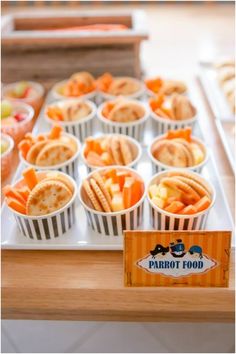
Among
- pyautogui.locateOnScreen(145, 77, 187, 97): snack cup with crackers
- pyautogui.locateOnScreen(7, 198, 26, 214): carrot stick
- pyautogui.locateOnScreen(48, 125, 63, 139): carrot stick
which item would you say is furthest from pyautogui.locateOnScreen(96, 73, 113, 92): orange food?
pyautogui.locateOnScreen(7, 198, 26, 214): carrot stick

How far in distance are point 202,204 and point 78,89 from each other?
73 cm

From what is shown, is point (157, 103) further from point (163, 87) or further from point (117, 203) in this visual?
point (117, 203)

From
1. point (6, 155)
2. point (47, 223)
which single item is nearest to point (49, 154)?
point (6, 155)

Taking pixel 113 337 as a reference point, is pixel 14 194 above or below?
above

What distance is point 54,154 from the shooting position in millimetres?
1089

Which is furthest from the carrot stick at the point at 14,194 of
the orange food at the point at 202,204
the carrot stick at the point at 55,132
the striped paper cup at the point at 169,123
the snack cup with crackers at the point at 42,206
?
the striped paper cup at the point at 169,123

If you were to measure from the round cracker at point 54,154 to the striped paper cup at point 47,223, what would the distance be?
0.51 ft

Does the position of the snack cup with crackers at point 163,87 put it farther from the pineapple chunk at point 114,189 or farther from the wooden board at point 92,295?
the wooden board at point 92,295

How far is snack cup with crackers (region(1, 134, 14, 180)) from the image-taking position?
1.13m

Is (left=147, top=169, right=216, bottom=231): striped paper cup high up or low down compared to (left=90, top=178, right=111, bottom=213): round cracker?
down

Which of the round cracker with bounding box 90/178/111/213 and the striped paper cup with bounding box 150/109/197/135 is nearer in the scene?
the round cracker with bounding box 90/178/111/213

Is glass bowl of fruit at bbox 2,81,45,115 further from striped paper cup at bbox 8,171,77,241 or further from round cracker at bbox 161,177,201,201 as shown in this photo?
round cracker at bbox 161,177,201,201

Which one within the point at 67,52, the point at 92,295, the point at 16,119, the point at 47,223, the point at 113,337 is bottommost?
the point at 113,337

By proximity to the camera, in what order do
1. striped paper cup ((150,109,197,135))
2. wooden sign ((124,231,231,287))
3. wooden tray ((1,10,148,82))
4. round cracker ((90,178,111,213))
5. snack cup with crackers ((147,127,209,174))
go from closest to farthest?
1. wooden sign ((124,231,231,287))
2. round cracker ((90,178,111,213))
3. snack cup with crackers ((147,127,209,174))
4. striped paper cup ((150,109,197,135))
5. wooden tray ((1,10,148,82))
